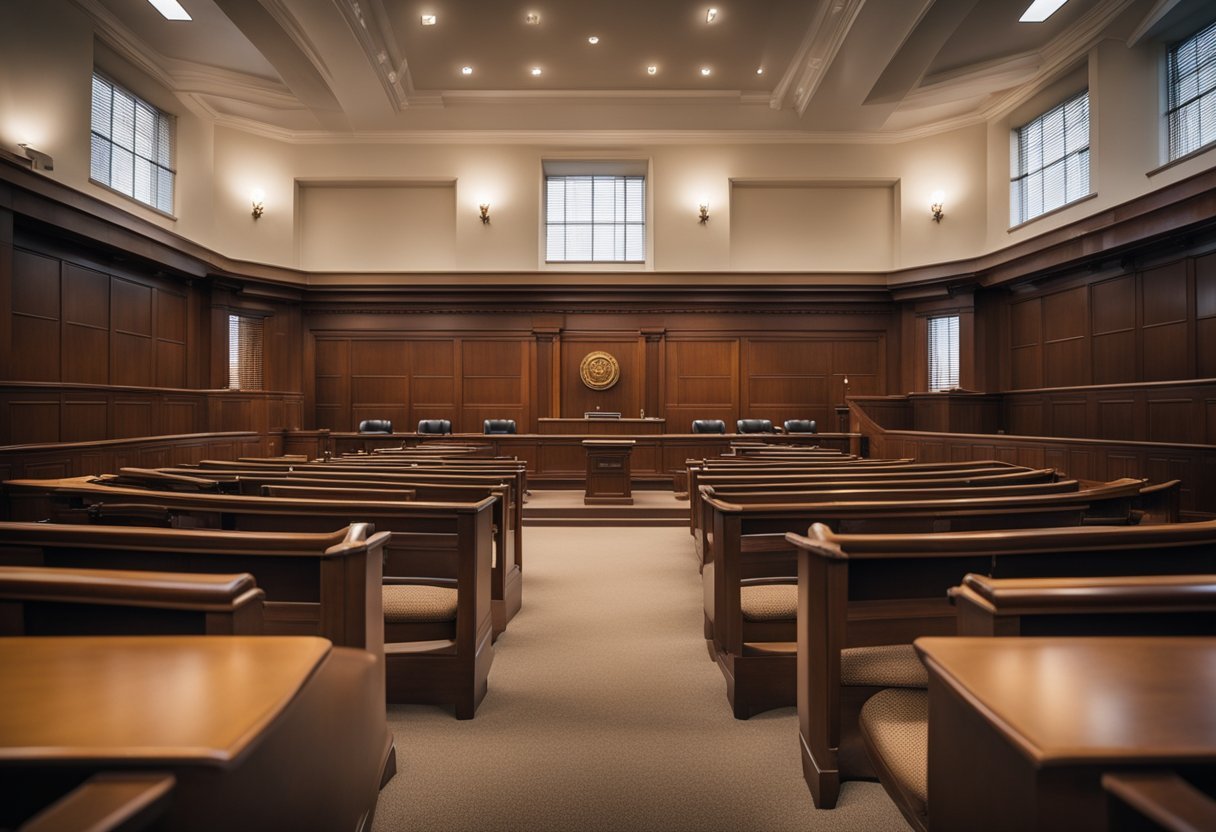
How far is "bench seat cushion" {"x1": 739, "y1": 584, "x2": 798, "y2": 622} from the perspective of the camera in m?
2.63

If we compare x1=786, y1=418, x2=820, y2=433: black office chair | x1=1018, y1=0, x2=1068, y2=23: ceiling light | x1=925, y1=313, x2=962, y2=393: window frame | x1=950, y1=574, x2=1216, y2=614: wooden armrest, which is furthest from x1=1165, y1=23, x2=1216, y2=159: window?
x1=950, y1=574, x2=1216, y2=614: wooden armrest

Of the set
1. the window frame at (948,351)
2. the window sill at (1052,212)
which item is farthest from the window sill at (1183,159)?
the window frame at (948,351)

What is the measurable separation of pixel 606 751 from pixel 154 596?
1.63 metres

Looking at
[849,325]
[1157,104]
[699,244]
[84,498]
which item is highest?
[1157,104]

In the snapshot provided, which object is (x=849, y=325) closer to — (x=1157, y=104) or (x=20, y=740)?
(x=1157, y=104)

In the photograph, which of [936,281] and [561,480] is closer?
[561,480]

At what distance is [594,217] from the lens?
12641 mm

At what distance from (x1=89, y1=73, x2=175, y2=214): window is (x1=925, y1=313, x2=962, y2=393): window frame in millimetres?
13092

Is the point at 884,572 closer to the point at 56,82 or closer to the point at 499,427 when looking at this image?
the point at 499,427

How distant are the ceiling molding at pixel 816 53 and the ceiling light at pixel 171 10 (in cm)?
907

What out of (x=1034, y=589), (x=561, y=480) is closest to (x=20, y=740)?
(x=1034, y=589)

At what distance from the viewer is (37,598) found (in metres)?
1.24

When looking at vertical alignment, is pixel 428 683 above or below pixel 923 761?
below

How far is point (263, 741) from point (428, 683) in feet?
6.49
